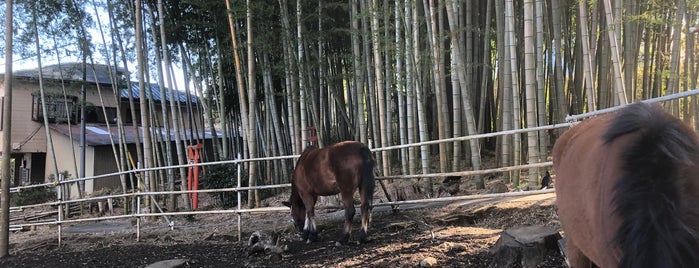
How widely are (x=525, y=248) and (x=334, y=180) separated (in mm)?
→ 2237

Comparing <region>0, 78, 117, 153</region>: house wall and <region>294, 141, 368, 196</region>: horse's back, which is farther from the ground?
<region>0, 78, 117, 153</region>: house wall

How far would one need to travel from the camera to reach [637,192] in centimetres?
109

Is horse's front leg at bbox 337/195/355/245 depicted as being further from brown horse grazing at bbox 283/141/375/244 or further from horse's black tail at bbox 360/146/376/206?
horse's black tail at bbox 360/146/376/206

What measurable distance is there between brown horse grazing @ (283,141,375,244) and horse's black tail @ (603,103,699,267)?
317 cm

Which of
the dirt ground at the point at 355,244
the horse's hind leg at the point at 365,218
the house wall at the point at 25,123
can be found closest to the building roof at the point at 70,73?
the house wall at the point at 25,123

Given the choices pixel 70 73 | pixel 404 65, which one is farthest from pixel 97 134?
pixel 404 65

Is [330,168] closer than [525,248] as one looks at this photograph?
No

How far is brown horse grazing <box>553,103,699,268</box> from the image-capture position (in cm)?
100

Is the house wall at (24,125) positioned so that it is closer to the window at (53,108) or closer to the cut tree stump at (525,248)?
the window at (53,108)

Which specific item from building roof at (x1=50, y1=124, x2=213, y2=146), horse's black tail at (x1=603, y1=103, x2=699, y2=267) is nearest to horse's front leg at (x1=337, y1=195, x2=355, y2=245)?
horse's black tail at (x1=603, y1=103, x2=699, y2=267)

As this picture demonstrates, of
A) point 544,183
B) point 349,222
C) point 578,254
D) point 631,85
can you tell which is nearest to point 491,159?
point 631,85

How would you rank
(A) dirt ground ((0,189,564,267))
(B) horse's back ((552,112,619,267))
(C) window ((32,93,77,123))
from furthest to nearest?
(C) window ((32,93,77,123))
(A) dirt ground ((0,189,564,267))
(B) horse's back ((552,112,619,267))

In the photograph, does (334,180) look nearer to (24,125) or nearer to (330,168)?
(330,168)

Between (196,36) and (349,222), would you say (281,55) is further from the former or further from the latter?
(349,222)
